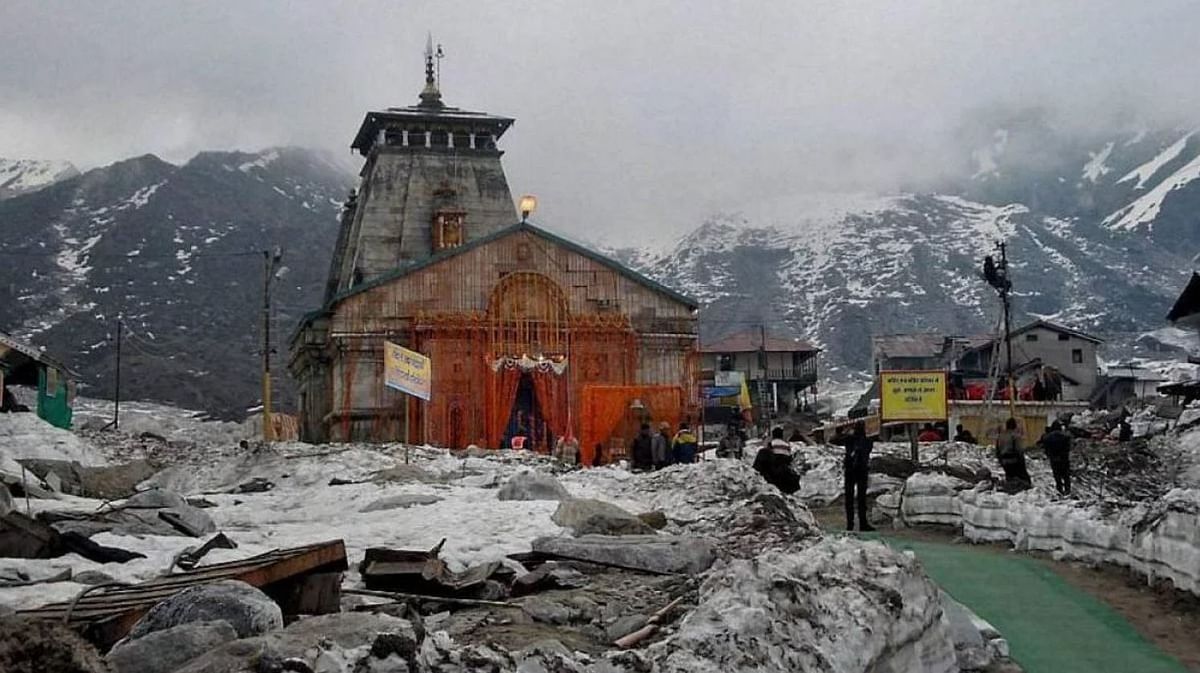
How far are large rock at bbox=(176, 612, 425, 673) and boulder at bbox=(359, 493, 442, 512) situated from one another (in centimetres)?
954

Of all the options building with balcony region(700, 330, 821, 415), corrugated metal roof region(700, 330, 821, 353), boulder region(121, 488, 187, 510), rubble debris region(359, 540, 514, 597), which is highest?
corrugated metal roof region(700, 330, 821, 353)

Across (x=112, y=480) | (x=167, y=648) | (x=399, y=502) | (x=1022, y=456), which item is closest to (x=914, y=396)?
(x=1022, y=456)

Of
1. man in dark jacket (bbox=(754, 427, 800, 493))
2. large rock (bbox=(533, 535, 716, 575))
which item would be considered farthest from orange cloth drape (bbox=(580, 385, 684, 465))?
large rock (bbox=(533, 535, 716, 575))

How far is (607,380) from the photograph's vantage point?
36812 millimetres

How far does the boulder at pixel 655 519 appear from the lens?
14.1 meters

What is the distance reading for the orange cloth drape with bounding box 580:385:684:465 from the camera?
31.4 metres

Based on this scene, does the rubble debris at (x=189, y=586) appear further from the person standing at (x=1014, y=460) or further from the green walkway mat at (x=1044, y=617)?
the person standing at (x=1014, y=460)

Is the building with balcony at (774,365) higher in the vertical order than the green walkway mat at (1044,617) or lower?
higher

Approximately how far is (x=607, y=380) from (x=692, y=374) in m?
3.10

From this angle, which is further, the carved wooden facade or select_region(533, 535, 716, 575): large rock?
the carved wooden facade

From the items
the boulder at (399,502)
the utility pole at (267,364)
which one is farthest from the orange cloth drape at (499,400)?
the boulder at (399,502)

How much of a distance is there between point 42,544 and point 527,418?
2729 cm

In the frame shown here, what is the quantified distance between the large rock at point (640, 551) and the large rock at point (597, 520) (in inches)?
44.2

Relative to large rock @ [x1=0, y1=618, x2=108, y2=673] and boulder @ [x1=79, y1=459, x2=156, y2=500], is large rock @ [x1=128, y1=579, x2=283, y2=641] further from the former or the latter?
boulder @ [x1=79, y1=459, x2=156, y2=500]
